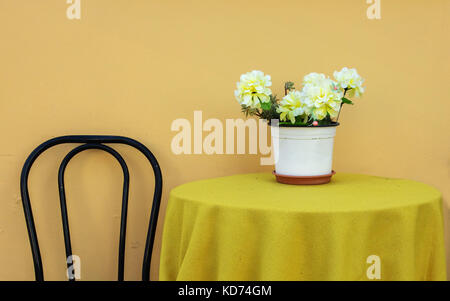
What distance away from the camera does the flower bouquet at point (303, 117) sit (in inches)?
59.7

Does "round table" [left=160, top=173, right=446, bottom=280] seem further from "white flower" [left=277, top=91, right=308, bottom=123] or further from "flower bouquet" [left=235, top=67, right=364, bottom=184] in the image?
"white flower" [left=277, top=91, right=308, bottom=123]

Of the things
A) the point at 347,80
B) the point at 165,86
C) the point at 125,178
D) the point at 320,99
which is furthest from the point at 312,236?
the point at 165,86

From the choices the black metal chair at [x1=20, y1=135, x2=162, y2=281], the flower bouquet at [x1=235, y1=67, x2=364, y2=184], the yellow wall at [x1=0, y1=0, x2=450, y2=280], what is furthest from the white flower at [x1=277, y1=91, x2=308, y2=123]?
the black metal chair at [x1=20, y1=135, x2=162, y2=281]

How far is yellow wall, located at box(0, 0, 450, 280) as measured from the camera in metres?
1.89

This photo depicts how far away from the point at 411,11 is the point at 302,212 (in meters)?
1.12

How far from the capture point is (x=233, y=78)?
196 cm

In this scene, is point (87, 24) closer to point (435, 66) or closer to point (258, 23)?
point (258, 23)

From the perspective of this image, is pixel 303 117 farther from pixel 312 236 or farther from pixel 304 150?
pixel 312 236

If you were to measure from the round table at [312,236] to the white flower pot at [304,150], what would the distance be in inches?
4.5

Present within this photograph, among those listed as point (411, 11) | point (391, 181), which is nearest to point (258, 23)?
point (411, 11)

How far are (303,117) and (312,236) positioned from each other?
44cm

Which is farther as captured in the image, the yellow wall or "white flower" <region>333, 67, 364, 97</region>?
the yellow wall

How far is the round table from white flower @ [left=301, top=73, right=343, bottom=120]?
24cm
